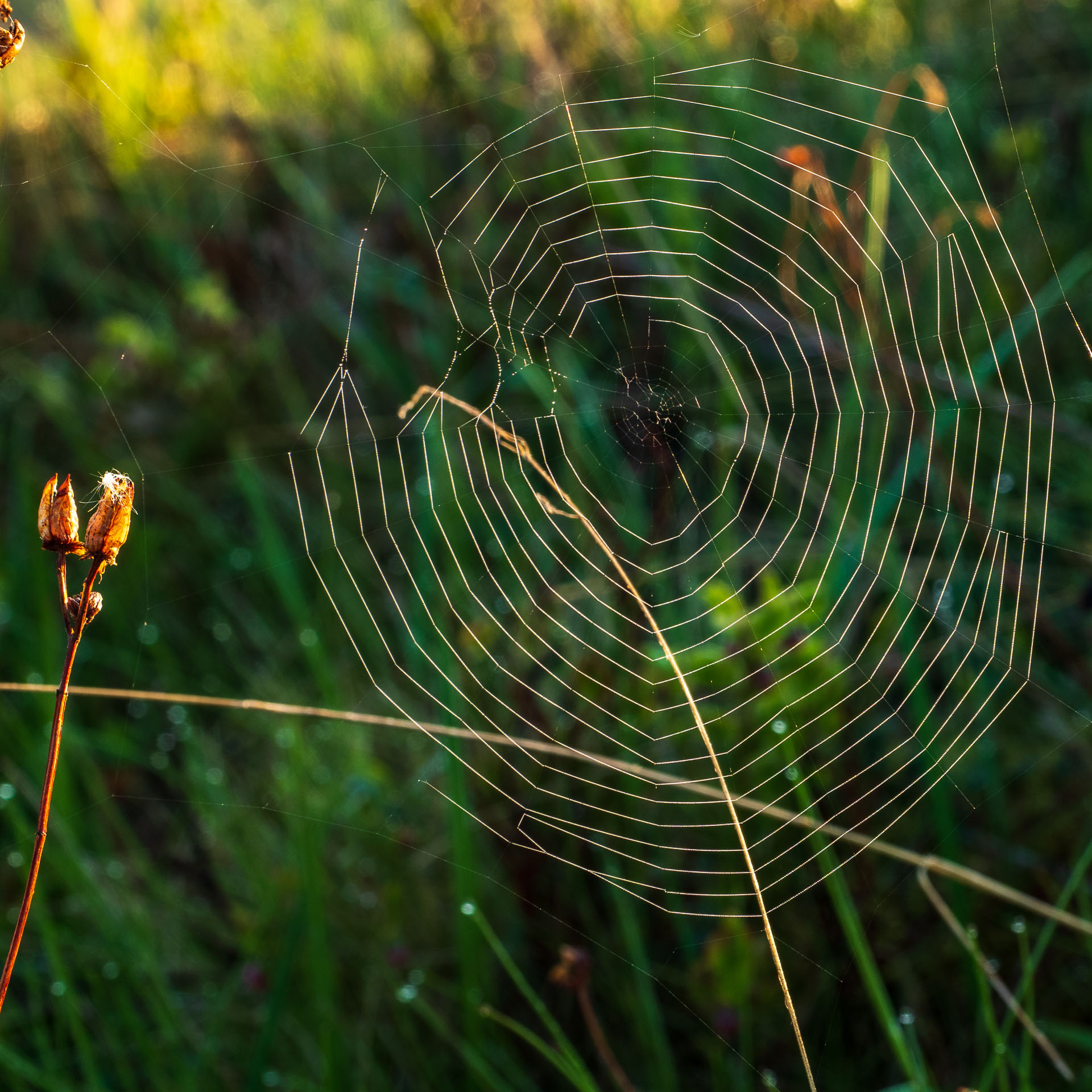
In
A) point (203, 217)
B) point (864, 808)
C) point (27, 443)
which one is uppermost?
point (203, 217)

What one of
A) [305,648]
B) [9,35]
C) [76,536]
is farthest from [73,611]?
[305,648]

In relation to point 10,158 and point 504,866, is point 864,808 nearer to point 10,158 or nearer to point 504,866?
point 504,866

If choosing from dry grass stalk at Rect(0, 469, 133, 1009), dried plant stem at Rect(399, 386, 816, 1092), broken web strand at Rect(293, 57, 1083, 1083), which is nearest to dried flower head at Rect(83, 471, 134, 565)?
dry grass stalk at Rect(0, 469, 133, 1009)

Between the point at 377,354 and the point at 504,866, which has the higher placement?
the point at 377,354

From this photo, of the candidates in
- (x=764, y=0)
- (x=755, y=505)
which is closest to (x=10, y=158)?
(x=764, y=0)

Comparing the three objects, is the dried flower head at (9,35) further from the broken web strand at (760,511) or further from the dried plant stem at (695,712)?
the broken web strand at (760,511)
